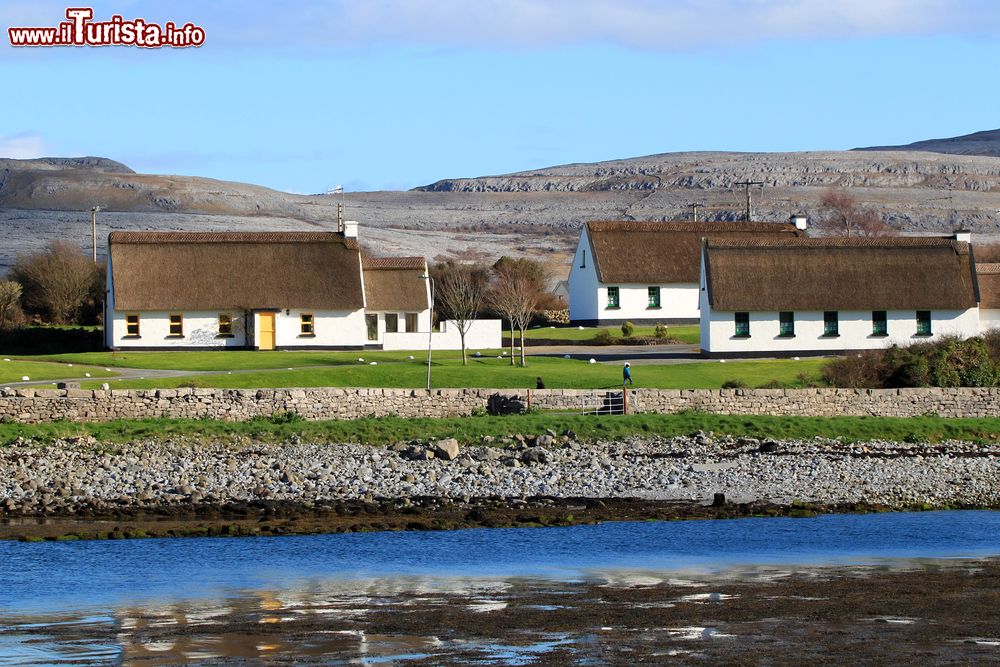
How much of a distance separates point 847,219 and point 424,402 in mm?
115123

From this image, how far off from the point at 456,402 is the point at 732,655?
2330 cm

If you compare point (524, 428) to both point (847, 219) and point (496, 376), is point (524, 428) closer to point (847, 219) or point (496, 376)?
point (496, 376)

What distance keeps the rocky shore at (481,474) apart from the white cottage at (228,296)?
24.3 m

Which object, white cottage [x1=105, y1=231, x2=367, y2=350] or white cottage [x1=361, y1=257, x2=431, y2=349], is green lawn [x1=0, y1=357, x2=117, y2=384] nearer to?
white cottage [x1=105, y1=231, x2=367, y2=350]

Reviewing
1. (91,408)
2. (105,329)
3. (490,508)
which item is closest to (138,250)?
(105,329)

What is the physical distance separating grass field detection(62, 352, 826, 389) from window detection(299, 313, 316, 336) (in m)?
8.49

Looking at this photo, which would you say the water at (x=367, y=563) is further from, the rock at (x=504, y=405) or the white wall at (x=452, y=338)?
the white wall at (x=452, y=338)

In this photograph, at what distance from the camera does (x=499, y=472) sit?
30391 mm

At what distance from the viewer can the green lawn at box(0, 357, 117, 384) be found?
145 ft

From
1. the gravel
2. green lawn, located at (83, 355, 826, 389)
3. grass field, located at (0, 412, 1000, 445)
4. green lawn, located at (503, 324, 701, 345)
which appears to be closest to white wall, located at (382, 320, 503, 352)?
green lawn, located at (503, 324, 701, 345)

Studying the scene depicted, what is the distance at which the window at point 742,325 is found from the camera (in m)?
54.4

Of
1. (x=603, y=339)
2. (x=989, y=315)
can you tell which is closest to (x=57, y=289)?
(x=603, y=339)

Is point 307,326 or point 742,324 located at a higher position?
point 307,326

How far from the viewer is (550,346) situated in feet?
194
